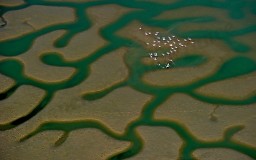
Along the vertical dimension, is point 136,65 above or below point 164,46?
below

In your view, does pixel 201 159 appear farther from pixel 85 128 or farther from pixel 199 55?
pixel 199 55

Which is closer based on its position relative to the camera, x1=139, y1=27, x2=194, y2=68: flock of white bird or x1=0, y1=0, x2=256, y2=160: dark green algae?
x1=0, y1=0, x2=256, y2=160: dark green algae

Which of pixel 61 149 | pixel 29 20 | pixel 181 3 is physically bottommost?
pixel 61 149

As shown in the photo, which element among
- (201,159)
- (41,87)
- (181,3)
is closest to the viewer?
(201,159)

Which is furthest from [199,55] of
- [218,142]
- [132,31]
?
[218,142]

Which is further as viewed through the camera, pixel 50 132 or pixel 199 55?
pixel 199 55

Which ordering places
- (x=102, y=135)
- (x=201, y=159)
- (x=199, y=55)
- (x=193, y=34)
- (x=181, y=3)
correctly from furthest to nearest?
(x=181, y=3)
(x=193, y=34)
(x=199, y=55)
(x=102, y=135)
(x=201, y=159)

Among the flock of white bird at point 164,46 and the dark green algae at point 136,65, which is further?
the flock of white bird at point 164,46

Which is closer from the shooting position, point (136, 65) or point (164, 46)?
point (136, 65)
